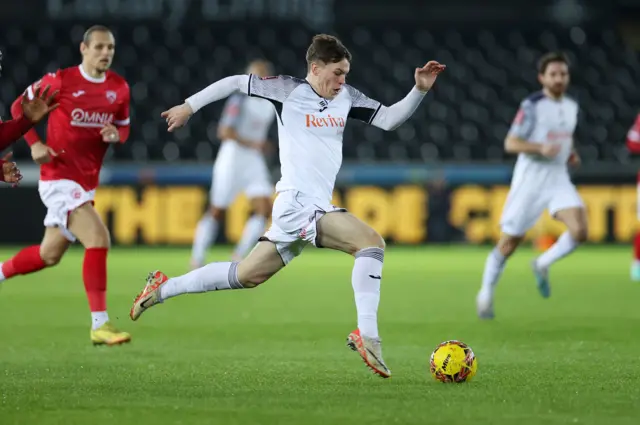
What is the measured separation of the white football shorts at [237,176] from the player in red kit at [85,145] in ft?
21.9

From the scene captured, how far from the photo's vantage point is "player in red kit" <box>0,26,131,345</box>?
27.6 ft

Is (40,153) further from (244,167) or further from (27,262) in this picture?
(244,167)

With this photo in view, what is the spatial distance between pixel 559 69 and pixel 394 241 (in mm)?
11303

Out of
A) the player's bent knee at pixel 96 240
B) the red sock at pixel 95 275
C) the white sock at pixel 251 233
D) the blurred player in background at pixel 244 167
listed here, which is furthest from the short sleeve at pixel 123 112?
the white sock at pixel 251 233

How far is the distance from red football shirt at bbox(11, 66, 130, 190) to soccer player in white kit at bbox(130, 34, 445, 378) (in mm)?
1841

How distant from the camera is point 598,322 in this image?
374 inches

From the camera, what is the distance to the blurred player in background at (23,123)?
6.71m

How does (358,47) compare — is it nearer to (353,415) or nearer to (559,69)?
(559,69)

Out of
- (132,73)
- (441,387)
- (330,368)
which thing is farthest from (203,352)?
(132,73)

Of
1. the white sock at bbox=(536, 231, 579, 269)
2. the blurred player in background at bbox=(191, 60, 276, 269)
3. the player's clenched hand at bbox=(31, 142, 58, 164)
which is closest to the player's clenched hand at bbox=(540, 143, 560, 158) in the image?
the white sock at bbox=(536, 231, 579, 269)

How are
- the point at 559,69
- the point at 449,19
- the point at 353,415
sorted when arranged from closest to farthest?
the point at 353,415
the point at 559,69
the point at 449,19

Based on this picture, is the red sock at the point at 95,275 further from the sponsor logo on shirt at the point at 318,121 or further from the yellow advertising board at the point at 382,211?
the yellow advertising board at the point at 382,211

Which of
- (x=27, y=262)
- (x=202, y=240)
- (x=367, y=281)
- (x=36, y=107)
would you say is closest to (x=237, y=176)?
(x=202, y=240)

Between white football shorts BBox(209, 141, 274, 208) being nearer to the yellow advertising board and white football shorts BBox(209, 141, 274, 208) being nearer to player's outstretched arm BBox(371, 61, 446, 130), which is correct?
the yellow advertising board
